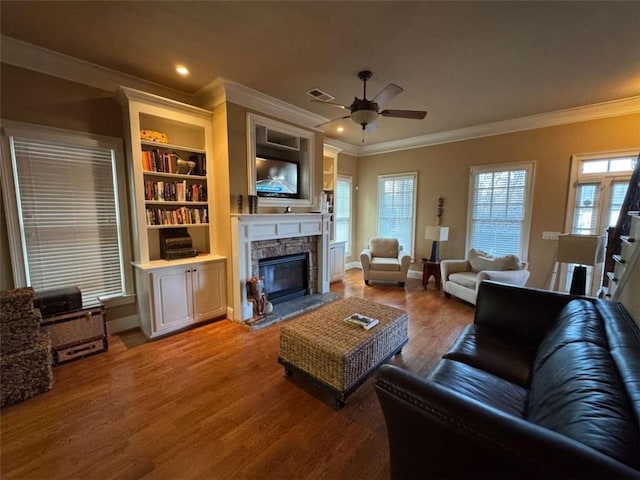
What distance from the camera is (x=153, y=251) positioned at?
335 centimetres

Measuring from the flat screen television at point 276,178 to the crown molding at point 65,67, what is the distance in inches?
55.9

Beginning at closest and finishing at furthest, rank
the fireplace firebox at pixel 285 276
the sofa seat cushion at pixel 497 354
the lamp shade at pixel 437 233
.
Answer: the sofa seat cushion at pixel 497 354
the fireplace firebox at pixel 285 276
the lamp shade at pixel 437 233

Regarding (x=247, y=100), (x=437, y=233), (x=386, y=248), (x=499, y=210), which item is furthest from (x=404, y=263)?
(x=247, y=100)

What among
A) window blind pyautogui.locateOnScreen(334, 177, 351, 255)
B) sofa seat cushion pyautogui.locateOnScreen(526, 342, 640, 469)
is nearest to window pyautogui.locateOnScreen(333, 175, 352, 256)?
window blind pyautogui.locateOnScreen(334, 177, 351, 255)

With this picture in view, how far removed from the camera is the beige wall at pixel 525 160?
12.5ft

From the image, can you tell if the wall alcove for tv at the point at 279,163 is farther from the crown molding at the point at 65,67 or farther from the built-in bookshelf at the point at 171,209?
the crown molding at the point at 65,67

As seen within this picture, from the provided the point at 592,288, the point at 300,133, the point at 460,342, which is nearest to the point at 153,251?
the point at 300,133

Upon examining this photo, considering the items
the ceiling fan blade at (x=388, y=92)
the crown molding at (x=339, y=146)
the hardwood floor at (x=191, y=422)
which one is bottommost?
the hardwood floor at (x=191, y=422)

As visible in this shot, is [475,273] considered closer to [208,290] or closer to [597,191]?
[597,191]

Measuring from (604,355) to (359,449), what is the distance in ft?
4.55

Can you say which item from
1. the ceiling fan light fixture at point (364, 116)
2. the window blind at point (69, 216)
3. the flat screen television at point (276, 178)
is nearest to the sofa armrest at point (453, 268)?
the flat screen television at point (276, 178)

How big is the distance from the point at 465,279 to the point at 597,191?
211 cm

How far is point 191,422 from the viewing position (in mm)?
1901

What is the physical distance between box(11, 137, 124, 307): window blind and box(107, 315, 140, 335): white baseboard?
315mm
